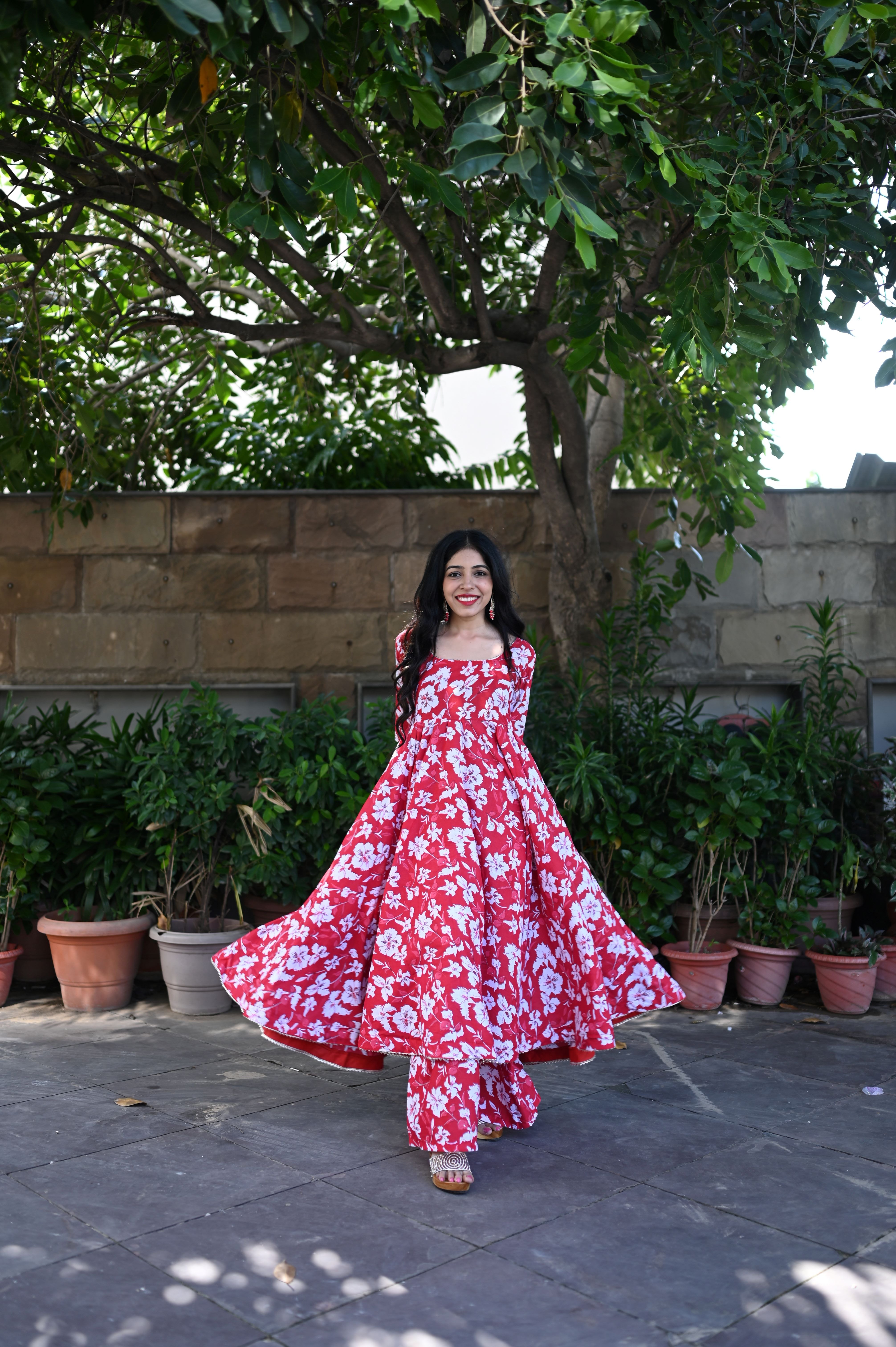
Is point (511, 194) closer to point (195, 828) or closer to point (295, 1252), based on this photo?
point (195, 828)

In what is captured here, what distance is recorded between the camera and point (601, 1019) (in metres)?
3.29

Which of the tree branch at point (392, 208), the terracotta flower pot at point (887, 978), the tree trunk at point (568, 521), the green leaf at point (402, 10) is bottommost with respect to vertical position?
the terracotta flower pot at point (887, 978)

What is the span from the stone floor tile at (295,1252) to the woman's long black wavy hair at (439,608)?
1.43 metres

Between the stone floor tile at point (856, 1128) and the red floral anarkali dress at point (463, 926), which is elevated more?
the red floral anarkali dress at point (463, 926)

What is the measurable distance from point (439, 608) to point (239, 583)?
2.22m

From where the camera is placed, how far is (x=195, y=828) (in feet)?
15.1

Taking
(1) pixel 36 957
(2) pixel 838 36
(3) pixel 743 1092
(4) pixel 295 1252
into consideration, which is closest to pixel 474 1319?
(4) pixel 295 1252

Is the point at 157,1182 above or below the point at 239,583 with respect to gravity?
below

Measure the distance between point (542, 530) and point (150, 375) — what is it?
7.83 feet

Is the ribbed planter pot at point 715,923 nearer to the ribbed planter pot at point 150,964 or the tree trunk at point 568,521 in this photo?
the tree trunk at point 568,521

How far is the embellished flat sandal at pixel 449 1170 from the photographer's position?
2914 mm

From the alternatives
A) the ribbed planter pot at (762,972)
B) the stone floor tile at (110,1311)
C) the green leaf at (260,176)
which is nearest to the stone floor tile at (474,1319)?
the stone floor tile at (110,1311)

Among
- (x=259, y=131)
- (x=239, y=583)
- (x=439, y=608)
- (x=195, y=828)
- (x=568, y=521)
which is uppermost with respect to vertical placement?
(x=259, y=131)

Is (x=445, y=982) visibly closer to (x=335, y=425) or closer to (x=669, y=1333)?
(x=669, y=1333)
